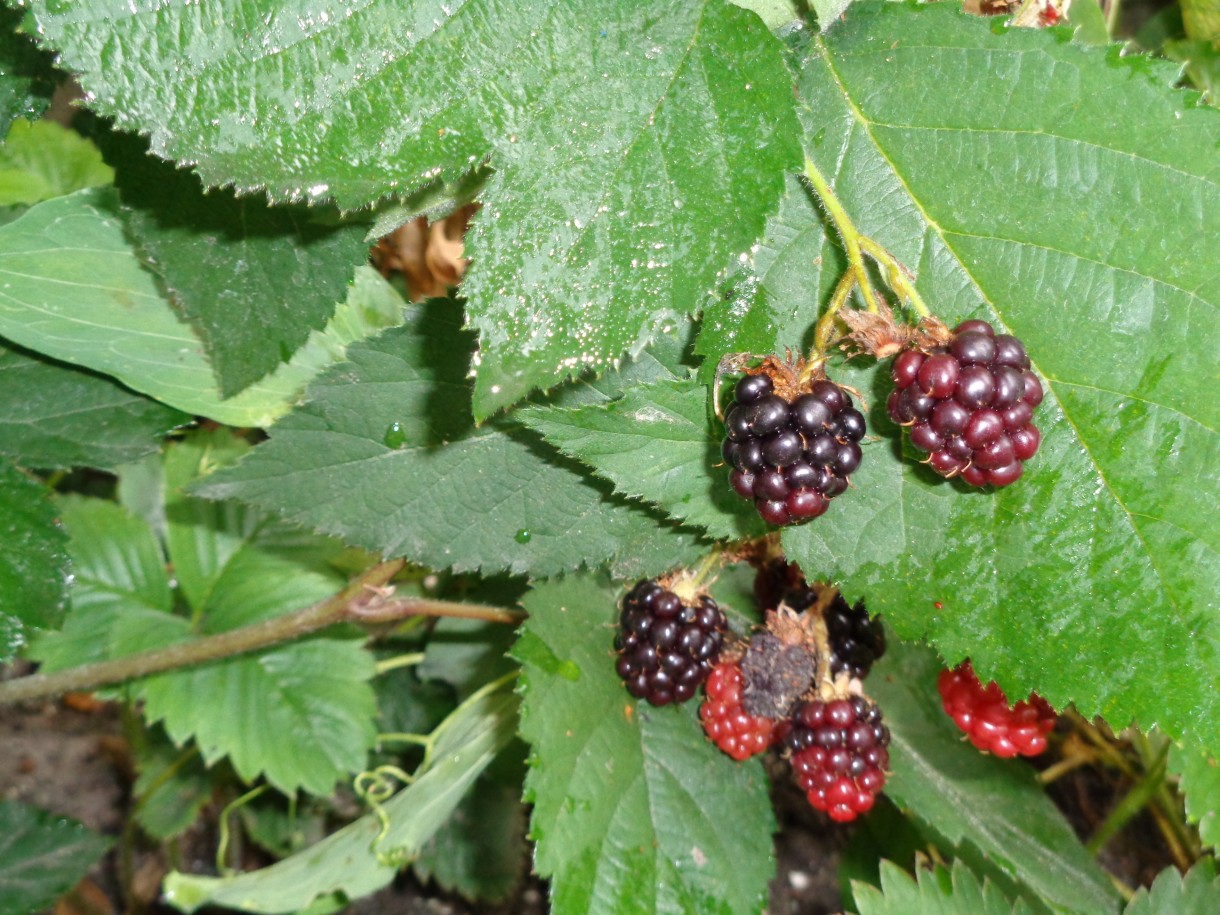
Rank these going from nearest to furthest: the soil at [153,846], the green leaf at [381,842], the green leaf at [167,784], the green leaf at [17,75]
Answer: the green leaf at [17,75] → the green leaf at [381,842] → the soil at [153,846] → the green leaf at [167,784]

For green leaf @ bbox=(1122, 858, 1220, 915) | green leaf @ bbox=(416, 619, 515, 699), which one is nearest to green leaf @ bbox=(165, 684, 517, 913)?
green leaf @ bbox=(416, 619, 515, 699)

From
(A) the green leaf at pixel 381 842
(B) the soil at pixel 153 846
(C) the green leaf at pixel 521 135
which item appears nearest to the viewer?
(C) the green leaf at pixel 521 135

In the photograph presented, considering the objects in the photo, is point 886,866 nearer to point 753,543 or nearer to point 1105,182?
point 753,543

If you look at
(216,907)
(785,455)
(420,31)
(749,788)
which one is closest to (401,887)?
(216,907)

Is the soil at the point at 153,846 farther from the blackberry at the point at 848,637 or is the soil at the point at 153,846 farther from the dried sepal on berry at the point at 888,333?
the dried sepal on berry at the point at 888,333

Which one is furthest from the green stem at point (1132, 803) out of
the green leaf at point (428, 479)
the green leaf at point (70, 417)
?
the green leaf at point (70, 417)

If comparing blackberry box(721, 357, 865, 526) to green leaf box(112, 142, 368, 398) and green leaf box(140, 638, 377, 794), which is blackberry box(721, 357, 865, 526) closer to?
green leaf box(112, 142, 368, 398)
